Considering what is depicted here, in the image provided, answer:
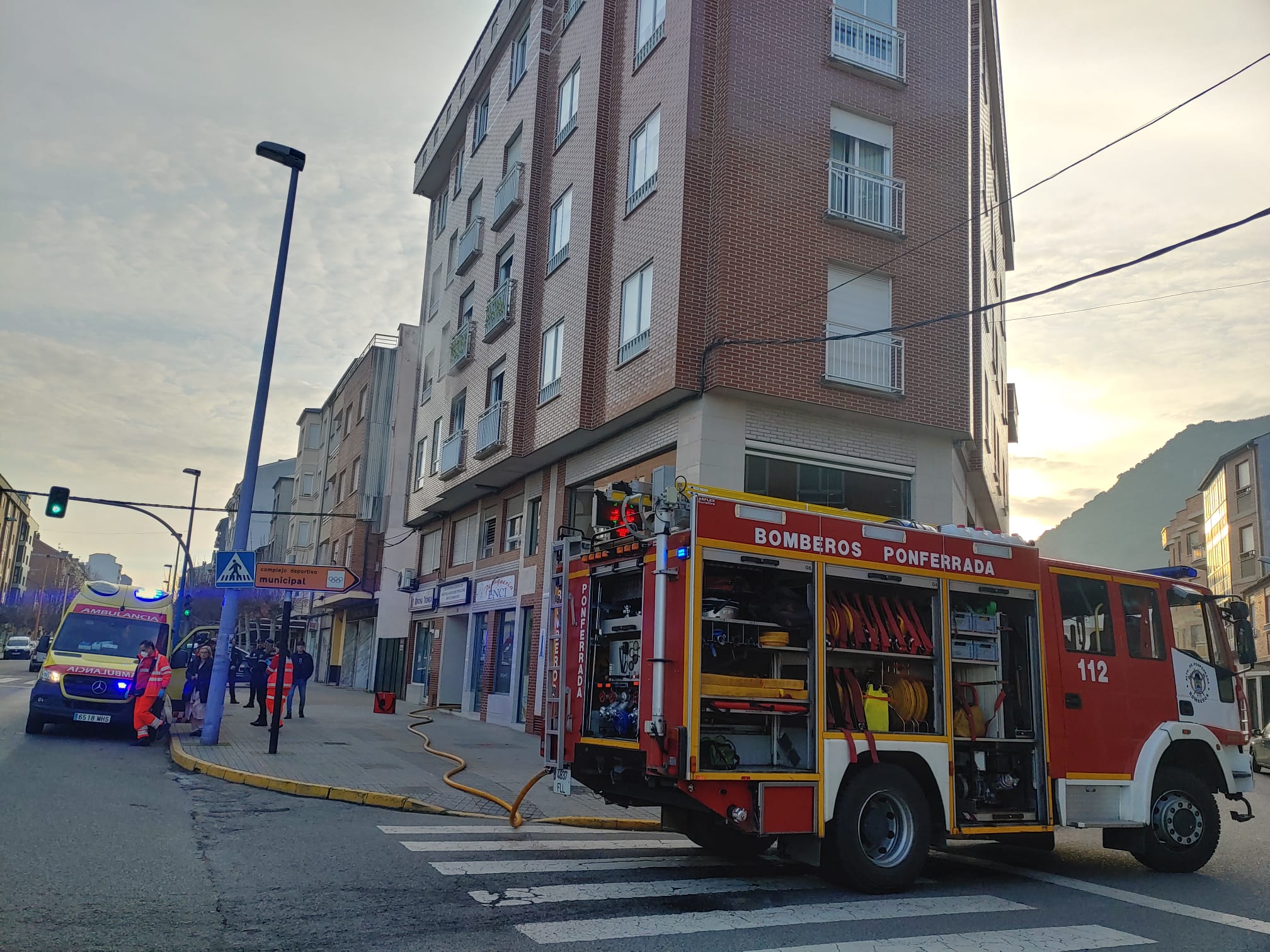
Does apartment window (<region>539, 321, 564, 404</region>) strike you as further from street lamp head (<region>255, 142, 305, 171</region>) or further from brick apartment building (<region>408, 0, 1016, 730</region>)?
street lamp head (<region>255, 142, 305, 171</region>)

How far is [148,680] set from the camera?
15.6 m

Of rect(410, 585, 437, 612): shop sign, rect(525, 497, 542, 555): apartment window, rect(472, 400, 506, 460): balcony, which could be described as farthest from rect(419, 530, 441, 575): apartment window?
rect(525, 497, 542, 555): apartment window

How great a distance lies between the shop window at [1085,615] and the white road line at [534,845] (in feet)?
13.1

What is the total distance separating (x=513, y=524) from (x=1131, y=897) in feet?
59.0

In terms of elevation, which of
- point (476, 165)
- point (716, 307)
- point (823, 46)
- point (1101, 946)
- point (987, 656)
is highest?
point (476, 165)

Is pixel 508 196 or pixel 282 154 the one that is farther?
pixel 508 196

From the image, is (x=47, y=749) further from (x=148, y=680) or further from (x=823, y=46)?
(x=823, y=46)

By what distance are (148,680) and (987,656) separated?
42.0 ft

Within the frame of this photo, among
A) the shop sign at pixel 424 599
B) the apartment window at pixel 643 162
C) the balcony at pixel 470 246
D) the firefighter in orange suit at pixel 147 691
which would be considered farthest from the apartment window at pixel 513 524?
the firefighter in orange suit at pixel 147 691

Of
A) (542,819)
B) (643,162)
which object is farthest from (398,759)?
(643,162)

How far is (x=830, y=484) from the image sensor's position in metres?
16.7

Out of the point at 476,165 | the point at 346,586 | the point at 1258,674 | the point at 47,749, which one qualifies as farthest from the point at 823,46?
the point at 1258,674

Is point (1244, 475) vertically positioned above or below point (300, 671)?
above

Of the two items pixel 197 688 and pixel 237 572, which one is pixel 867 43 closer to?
pixel 237 572
